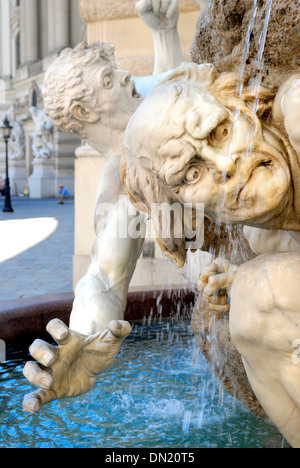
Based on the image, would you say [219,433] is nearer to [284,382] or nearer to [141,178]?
[284,382]

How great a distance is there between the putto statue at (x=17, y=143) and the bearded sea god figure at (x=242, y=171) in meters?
34.3

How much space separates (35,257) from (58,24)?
24.8 meters

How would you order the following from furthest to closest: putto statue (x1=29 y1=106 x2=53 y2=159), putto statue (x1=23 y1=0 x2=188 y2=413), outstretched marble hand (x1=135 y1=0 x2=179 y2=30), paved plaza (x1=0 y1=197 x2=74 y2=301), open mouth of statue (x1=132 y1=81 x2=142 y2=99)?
1. putto statue (x1=29 y1=106 x2=53 y2=159)
2. paved plaza (x1=0 y1=197 x2=74 y2=301)
3. outstretched marble hand (x1=135 y1=0 x2=179 y2=30)
4. open mouth of statue (x1=132 y1=81 x2=142 y2=99)
5. putto statue (x1=23 y1=0 x2=188 y2=413)

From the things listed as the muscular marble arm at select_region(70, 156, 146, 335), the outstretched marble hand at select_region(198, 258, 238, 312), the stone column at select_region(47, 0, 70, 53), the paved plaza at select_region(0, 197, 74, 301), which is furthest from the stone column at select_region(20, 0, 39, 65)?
the outstretched marble hand at select_region(198, 258, 238, 312)

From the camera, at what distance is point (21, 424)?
2707mm

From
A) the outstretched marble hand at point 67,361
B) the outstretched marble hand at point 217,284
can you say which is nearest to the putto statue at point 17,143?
the outstretched marble hand at point 217,284

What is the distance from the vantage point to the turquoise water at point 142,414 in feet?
8.09

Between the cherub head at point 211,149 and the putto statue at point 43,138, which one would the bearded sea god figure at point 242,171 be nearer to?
the cherub head at point 211,149

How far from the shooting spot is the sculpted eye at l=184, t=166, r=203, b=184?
1.44 m

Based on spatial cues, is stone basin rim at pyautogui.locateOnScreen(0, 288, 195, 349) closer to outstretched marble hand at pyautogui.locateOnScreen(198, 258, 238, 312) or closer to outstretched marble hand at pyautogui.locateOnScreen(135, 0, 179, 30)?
outstretched marble hand at pyautogui.locateOnScreen(135, 0, 179, 30)

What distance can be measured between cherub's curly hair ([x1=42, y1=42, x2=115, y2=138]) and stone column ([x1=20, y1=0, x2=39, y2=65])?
3415 centimetres

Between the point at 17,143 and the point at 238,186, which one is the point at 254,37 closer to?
the point at 238,186

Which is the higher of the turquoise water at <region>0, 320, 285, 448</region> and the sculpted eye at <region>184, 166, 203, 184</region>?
the sculpted eye at <region>184, 166, 203, 184</region>

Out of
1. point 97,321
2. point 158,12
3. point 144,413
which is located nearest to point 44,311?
point 144,413
